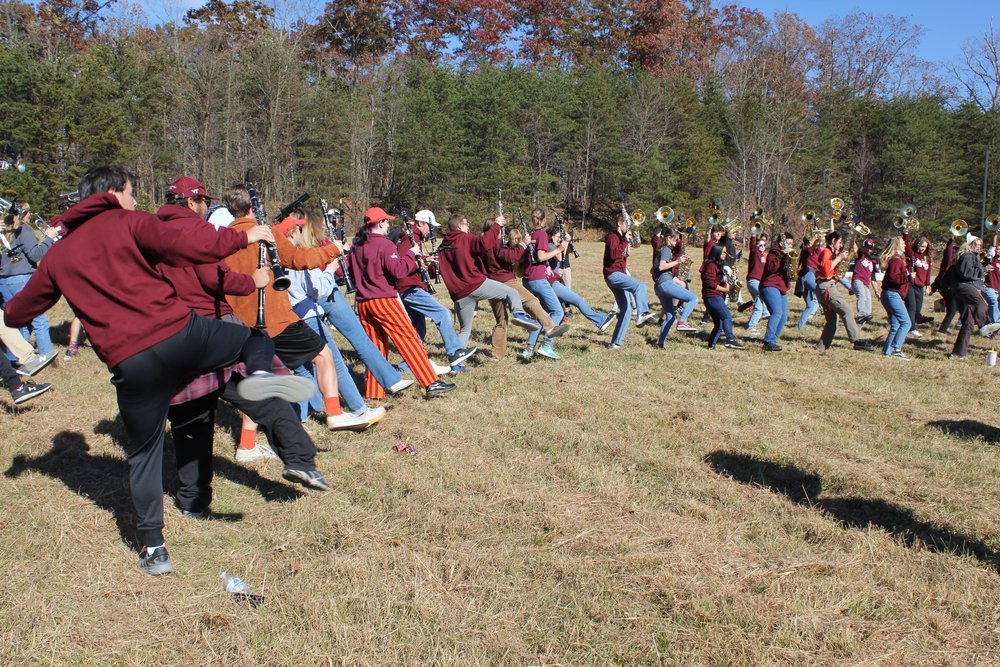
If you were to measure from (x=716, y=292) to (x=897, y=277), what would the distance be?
102 inches

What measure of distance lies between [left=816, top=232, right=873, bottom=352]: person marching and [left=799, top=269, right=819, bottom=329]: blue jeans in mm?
575

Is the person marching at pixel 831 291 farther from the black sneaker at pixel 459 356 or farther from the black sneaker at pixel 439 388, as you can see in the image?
the black sneaker at pixel 439 388

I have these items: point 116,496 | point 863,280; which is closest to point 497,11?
point 863,280

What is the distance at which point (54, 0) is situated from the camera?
137 ft

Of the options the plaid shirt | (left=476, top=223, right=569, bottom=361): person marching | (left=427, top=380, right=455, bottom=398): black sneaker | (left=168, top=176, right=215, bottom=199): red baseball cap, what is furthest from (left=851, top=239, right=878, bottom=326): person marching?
the plaid shirt

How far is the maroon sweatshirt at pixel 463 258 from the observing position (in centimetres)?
905

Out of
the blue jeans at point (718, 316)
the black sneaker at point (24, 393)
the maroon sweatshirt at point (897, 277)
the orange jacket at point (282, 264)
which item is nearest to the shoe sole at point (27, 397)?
the black sneaker at point (24, 393)

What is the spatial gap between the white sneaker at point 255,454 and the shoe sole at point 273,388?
174 centimetres

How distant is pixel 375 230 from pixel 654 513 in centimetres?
398

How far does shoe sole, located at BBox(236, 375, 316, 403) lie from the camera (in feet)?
13.8

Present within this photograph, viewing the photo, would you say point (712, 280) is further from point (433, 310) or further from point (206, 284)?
point (206, 284)

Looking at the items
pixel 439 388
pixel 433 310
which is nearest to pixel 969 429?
pixel 439 388

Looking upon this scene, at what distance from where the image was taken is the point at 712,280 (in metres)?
10.9

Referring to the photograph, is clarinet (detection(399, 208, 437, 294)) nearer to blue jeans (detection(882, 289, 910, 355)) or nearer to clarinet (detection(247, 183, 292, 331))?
clarinet (detection(247, 183, 292, 331))
